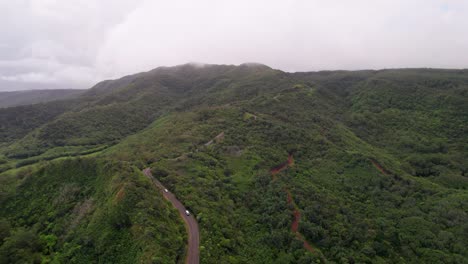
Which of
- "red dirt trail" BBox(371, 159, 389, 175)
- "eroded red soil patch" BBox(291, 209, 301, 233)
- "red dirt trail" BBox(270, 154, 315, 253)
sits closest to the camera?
"red dirt trail" BBox(270, 154, 315, 253)

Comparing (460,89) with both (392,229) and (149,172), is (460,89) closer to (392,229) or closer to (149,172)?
(392,229)

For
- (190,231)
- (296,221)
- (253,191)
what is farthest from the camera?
(253,191)

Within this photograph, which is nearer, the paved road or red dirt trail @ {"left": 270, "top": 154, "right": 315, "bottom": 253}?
the paved road

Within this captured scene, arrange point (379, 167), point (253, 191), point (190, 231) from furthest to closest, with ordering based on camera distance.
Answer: point (379, 167)
point (253, 191)
point (190, 231)

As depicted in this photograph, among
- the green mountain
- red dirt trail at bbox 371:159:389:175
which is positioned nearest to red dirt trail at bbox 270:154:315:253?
the green mountain

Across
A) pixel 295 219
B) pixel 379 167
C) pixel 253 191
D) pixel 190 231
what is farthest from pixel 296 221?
pixel 379 167

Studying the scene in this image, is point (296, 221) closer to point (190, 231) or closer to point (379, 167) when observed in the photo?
point (190, 231)

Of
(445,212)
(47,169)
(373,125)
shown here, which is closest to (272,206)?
(445,212)

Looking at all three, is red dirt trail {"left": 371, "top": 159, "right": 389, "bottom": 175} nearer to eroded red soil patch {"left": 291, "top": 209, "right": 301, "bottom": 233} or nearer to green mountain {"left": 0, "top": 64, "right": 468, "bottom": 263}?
green mountain {"left": 0, "top": 64, "right": 468, "bottom": 263}
